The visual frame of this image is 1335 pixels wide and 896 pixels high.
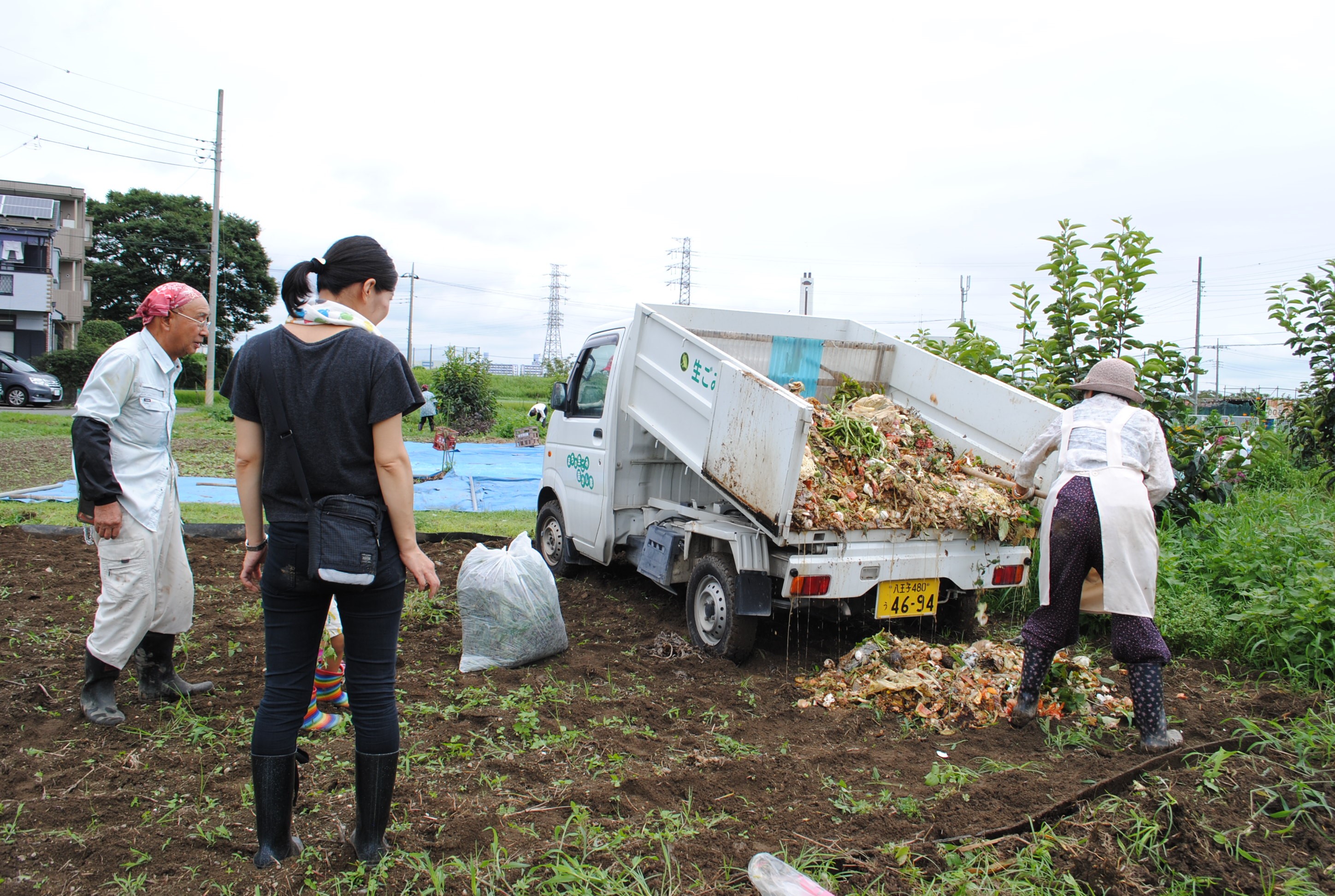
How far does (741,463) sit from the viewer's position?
446 centimetres

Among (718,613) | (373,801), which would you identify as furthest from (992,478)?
(373,801)

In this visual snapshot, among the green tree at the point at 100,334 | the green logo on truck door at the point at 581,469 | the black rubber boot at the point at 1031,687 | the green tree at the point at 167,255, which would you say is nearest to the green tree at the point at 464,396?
the green tree at the point at 100,334

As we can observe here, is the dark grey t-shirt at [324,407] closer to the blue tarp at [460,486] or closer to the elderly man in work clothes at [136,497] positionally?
the elderly man in work clothes at [136,497]

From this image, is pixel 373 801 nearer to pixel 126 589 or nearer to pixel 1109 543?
pixel 126 589

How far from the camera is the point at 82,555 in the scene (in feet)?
21.5

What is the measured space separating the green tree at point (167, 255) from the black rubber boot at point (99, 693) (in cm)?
4316

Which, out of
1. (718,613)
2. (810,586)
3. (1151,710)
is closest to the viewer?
(1151,710)

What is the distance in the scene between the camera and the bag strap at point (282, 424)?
2.38 metres

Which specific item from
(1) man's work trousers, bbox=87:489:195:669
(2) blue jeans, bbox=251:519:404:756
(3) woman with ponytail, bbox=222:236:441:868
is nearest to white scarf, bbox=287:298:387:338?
(3) woman with ponytail, bbox=222:236:441:868

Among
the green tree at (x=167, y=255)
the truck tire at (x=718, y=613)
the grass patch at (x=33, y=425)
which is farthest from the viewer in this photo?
the green tree at (x=167, y=255)

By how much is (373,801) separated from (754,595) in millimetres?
2398

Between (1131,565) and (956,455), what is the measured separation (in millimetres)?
1959

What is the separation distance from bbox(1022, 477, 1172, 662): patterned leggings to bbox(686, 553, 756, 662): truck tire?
146 centimetres

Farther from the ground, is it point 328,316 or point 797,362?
point 797,362
